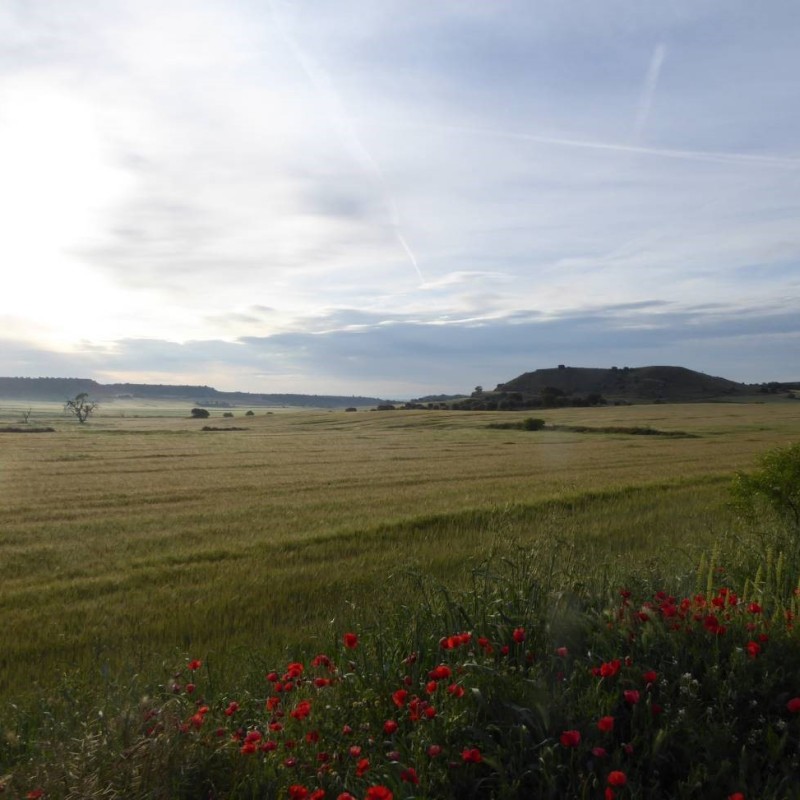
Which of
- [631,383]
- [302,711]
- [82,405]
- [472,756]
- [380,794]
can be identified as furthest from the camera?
[631,383]

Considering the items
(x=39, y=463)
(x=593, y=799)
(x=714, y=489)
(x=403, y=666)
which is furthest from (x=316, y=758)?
(x=39, y=463)

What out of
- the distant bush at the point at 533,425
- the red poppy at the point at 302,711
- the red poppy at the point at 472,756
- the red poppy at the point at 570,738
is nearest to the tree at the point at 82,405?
the distant bush at the point at 533,425

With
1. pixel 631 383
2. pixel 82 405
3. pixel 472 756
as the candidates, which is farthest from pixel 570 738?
pixel 631 383

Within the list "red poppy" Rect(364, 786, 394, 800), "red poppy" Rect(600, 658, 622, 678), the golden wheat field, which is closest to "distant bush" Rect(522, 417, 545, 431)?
the golden wheat field

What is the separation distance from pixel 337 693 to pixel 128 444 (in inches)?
1640

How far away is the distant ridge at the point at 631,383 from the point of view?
12712 cm

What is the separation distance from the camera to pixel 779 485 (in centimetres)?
1036

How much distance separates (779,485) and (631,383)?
133027mm

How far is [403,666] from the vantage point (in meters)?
4.46

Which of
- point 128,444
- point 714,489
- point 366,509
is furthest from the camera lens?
point 128,444

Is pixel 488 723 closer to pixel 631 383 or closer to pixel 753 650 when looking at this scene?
pixel 753 650

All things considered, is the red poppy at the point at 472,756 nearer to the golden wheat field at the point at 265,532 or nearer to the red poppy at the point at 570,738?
the red poppy at the point at 570,738

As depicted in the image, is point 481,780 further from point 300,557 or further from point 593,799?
point 300,557

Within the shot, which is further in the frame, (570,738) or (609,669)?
(609,669)
